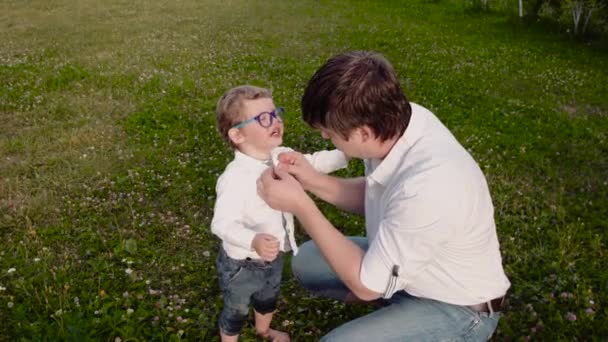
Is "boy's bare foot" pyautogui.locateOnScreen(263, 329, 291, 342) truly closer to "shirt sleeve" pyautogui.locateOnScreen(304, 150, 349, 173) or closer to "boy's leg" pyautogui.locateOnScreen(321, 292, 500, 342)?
"boy's leg" pyautogui.locateOnScreen(321, 292, 500, 342)

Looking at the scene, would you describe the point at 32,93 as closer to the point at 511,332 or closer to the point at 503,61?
the point at 511,332

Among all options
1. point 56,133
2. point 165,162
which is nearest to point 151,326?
point 165,162

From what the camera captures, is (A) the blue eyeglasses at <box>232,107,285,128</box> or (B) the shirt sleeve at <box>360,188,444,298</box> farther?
(A) the blue eyeglasses at <box>232,107,285,128</box>

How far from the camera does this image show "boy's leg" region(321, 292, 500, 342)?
10.0 feet

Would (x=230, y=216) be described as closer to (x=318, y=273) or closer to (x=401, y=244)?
(x=318, y=273)

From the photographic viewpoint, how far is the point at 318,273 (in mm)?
4035

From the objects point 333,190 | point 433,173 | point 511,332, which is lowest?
point 511,332

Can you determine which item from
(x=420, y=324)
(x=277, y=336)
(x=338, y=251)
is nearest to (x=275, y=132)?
(x=338, y=251)

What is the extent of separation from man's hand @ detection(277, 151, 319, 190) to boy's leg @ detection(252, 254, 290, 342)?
623 mm

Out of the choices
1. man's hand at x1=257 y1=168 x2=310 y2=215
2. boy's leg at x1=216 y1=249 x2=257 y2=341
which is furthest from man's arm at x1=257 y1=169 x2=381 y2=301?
boy's leg at x1=216 y1=249 x2=257 y2=341

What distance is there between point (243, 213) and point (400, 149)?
3.99 ft

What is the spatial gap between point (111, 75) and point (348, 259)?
983cm

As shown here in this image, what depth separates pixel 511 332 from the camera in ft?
13.6

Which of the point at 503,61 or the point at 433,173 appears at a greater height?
the point at 433,173
